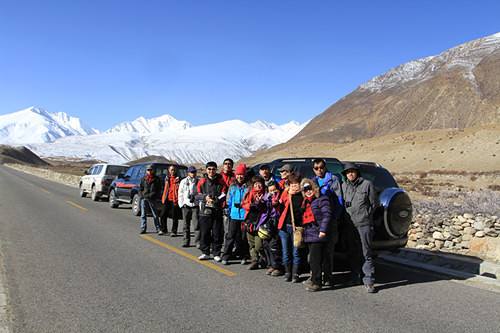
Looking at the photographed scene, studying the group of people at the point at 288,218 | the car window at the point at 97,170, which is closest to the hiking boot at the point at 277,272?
the group of people at the point at 288,218

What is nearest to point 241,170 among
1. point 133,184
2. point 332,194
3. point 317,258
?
point 332,194

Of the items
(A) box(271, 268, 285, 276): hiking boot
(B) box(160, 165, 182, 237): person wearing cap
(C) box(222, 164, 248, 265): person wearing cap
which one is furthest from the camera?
(B) box(160, 165, 182, 237): person wearing cap

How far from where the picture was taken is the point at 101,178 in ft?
66.6

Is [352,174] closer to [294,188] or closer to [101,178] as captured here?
[294,188]

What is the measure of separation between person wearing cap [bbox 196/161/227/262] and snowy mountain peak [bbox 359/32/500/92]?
473 ft

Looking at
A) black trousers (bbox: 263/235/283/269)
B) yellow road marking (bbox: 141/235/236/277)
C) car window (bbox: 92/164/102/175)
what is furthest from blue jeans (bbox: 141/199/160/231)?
car window (bbox: 92/164/102/175)

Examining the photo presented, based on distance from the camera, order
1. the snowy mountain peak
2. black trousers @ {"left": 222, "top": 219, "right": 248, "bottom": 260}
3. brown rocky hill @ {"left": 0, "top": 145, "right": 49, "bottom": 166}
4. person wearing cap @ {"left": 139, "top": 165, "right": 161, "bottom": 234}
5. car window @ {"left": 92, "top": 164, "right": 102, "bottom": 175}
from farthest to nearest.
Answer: brown rocky hill @ {"left": 0, "top": 145, "right": 49, "bottom": 166} < the snowy mountain peak < car window @ {"left": 92, "top": 164, "right": 102, "bottom": 175} < person wearing cap @ {"left": 139, "top": 165, "right": 161, "bottom": 234} < black trousers @ {"left": 222, "top": 219, "right": 248, "bottom": 260}

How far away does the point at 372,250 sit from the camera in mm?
7012

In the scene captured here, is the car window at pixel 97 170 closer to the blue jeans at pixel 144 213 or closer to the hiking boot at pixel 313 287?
the blue jeans at pixel 144 213

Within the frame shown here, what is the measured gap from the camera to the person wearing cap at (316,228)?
6.25 m

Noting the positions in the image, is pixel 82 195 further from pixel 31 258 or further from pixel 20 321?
pixel 20 321

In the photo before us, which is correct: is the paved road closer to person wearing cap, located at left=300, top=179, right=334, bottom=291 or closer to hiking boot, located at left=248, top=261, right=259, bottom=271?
hiking boot, located at left=248, top=261, right=259, bottom=271

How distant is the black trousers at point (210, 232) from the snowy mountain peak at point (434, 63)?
144m

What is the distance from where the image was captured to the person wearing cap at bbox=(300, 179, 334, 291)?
6.25 m
